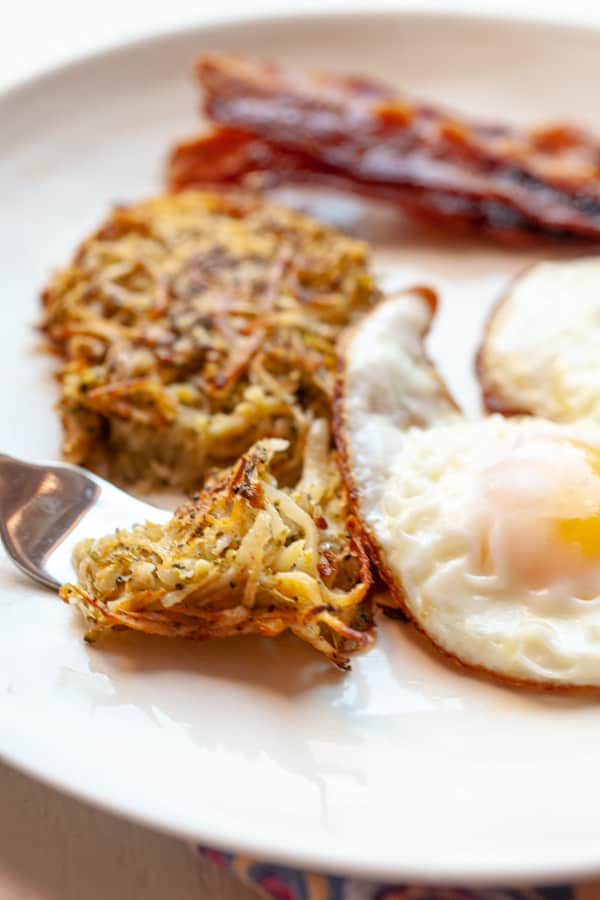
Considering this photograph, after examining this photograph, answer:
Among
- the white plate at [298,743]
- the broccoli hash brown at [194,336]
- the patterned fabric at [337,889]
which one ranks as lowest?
the patterned fabric at [337,889]

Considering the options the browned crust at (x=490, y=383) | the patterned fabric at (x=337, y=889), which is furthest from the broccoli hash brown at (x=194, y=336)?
the patterned fabric at (x=337, y=889)

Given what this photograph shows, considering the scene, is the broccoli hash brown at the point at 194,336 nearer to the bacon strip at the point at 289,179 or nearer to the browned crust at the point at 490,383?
the browned crust at the point at 490,383

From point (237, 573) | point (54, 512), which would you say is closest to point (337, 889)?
point (237, 573)

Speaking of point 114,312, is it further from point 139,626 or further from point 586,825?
point 586,825

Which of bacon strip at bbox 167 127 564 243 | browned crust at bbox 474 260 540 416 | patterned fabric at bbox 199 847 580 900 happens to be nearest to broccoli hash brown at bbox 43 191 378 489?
browned crust at bbox 474 260 540 416

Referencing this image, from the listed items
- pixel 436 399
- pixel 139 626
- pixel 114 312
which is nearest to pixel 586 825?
pixel 139 626

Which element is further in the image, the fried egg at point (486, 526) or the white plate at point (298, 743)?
the fried egg at point (486, 526)

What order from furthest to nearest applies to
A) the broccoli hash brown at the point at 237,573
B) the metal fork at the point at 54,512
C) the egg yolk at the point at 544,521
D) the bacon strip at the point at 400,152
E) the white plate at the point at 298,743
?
the bacon strip at the point at 400,152, the metal fork at the point at 54,512, the egg yolk at the point at 544,521, the broccoli hash brown at the point at 237,573, the white plate at the point at 298,743
